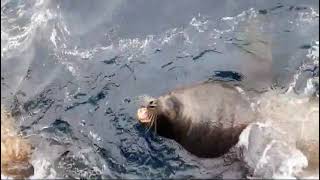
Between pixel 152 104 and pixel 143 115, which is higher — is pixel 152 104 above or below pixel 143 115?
above

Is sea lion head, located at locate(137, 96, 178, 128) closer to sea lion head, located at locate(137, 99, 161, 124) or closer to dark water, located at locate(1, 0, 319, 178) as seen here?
sea lion head, located at locate(137, 99, 161, 124)

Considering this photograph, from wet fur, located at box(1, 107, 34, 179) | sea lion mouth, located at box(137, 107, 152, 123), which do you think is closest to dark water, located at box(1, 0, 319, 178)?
wet fur, located at box(1, 107, 34, 179)

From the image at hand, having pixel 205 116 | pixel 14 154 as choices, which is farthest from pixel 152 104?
pixel 14 154

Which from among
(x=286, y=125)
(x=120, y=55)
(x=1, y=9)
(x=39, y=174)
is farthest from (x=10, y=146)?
(x=286, y=125)

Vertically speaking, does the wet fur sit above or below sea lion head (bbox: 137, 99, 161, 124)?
below

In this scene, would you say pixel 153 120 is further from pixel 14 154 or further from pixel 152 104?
pixel 14 154

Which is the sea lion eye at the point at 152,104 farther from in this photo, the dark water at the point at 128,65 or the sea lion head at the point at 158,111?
the dark water at the point at 128,65

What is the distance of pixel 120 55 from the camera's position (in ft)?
35.9

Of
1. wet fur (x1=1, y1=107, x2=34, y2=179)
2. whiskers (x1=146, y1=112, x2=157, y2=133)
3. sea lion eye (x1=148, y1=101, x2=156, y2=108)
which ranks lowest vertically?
wet fur (x1=1, y1=107, x2=34, y2=179)

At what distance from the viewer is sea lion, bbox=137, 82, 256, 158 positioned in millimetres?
9367

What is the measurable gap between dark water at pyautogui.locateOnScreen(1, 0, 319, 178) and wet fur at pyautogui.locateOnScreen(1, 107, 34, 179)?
19cm

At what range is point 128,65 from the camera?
1080 cm

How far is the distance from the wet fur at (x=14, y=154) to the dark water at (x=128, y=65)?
7.6 inches

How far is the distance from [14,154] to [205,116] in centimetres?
286
